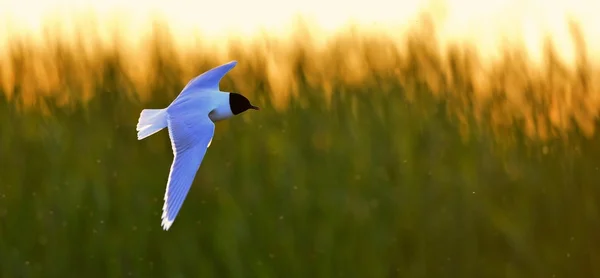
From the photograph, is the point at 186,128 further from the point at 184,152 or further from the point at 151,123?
the point at 151,123

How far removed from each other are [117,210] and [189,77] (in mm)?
791

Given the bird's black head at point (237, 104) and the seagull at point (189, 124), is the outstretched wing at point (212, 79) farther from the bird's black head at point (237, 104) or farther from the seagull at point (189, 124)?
the bird's black head at point (237, 104)

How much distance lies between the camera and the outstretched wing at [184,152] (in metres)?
2.61

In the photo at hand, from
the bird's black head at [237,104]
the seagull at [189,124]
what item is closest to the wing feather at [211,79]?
the seagull at [189,124]

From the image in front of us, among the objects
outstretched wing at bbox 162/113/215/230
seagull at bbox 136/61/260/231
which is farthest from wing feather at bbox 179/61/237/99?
outstretched wing at bbox 162/113/215/230

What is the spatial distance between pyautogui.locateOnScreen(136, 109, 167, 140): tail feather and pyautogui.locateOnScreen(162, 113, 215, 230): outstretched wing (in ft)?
0.22

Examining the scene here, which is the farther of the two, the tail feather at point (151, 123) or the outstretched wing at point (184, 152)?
the tail feather at point (151, 123)

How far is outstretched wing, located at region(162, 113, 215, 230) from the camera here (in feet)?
8.57

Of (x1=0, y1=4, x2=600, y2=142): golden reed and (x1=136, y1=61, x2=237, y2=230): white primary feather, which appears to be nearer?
(x1=136, y1=61, x2=237, y2=230): white primary feather

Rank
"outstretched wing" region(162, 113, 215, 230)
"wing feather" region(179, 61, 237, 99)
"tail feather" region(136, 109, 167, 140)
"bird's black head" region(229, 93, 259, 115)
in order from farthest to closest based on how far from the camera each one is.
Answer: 1. "wing feather" region(179, 61, 237, 99)
2. "bird's black head" region(229, 93, 259, 115)
3. "tail feather" region(136, 109, 167, 140)
4. "outstretched wing" region(162, 113, 215, 230)

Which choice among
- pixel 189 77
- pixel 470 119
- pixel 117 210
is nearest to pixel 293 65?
pixel 189 77

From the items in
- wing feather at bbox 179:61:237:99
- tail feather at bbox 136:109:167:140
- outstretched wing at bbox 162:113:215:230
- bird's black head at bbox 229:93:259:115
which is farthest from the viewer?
wing feather at bbox 179:61:237:99

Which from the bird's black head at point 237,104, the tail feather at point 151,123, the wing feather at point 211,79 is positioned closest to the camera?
the tail feather at point 151,123

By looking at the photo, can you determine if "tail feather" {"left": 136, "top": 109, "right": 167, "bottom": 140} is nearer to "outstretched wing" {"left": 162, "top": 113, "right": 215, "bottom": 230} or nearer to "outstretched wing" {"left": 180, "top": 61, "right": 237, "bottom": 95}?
"outstretched wing" {"left": 162, "top": 113, "right": 215, "bottom": 230}
